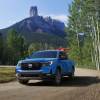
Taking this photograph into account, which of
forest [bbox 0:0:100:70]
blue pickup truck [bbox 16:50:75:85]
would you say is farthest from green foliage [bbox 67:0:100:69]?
blue pickup truck [bbox 16:50:75:85]

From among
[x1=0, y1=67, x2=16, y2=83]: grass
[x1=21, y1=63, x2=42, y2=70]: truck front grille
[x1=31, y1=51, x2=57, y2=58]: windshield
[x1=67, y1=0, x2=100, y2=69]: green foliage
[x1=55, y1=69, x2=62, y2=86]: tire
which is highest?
[x1=67, y1=0, x2=100, y2=69]: green foliage

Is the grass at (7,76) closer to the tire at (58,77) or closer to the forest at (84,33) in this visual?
the tire at (58,77)

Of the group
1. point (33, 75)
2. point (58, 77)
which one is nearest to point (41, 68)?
point (33, 75)

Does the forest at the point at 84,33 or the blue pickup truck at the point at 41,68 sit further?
the forest at the point at 84,33

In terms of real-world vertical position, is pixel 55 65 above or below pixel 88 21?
below

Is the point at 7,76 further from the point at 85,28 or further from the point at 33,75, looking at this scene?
the point at 85,28

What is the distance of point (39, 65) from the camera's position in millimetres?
20984

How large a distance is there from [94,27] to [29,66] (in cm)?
4542

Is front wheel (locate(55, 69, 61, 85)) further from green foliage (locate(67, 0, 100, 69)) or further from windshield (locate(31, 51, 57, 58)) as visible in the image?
green foliage (locate(67, 0, 100, 69))

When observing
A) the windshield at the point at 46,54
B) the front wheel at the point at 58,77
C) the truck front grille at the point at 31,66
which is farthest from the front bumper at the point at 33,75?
the windshield at the point at 46,54

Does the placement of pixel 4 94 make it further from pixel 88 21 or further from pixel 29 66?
pixel 88 21

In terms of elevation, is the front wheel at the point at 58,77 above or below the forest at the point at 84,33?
below

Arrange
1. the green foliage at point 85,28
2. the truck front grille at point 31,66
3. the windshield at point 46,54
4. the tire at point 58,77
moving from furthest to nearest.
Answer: the green foliage at point 85,28 < the windshield at point 46,54 < the tire at point 58,77 < the truck front grille at point 31,66

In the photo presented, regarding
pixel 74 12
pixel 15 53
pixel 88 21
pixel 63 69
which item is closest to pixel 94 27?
pixel 88 21
